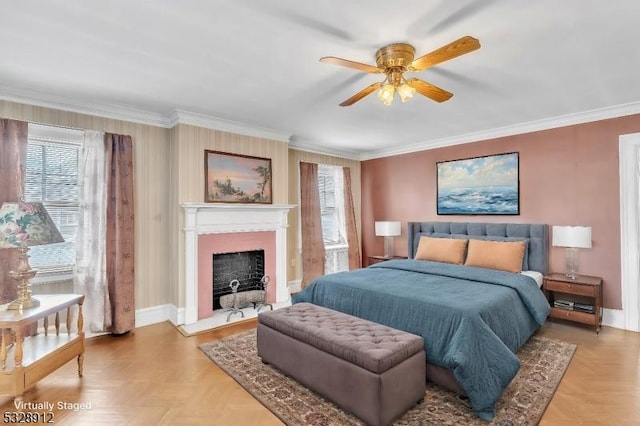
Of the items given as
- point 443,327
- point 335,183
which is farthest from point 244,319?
point 335,183

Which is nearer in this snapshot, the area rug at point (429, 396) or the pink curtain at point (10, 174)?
the area rug at point (429, 396)

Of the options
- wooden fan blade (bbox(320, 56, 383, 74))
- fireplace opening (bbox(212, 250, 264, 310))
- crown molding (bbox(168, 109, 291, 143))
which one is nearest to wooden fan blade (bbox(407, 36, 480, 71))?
wooden fan blade (bbox(320, 56, 383, 74))

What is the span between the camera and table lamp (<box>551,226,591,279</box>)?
365cm

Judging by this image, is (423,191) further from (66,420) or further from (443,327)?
(66,420)

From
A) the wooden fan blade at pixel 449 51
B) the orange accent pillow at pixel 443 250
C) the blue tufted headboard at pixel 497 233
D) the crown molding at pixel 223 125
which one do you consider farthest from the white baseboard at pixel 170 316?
the wooden fan blade at pixel 449 51

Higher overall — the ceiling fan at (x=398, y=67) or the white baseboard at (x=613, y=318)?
the ceiling fan at (x=398, y=67)

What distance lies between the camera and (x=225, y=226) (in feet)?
13.8

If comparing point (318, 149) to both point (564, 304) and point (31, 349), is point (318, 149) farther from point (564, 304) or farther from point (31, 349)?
point (31, 349)

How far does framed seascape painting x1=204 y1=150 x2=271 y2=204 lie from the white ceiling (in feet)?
1.58

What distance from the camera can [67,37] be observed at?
219 cm

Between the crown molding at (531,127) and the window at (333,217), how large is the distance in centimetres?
119

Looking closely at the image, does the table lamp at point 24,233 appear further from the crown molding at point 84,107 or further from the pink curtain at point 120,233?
the crown molding at point 84,107

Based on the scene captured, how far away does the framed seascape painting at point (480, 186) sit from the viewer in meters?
4.53

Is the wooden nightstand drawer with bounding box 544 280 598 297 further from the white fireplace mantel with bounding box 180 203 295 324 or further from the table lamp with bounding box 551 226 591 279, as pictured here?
the white fireplace mantel with bounding box 180 203 295 324
